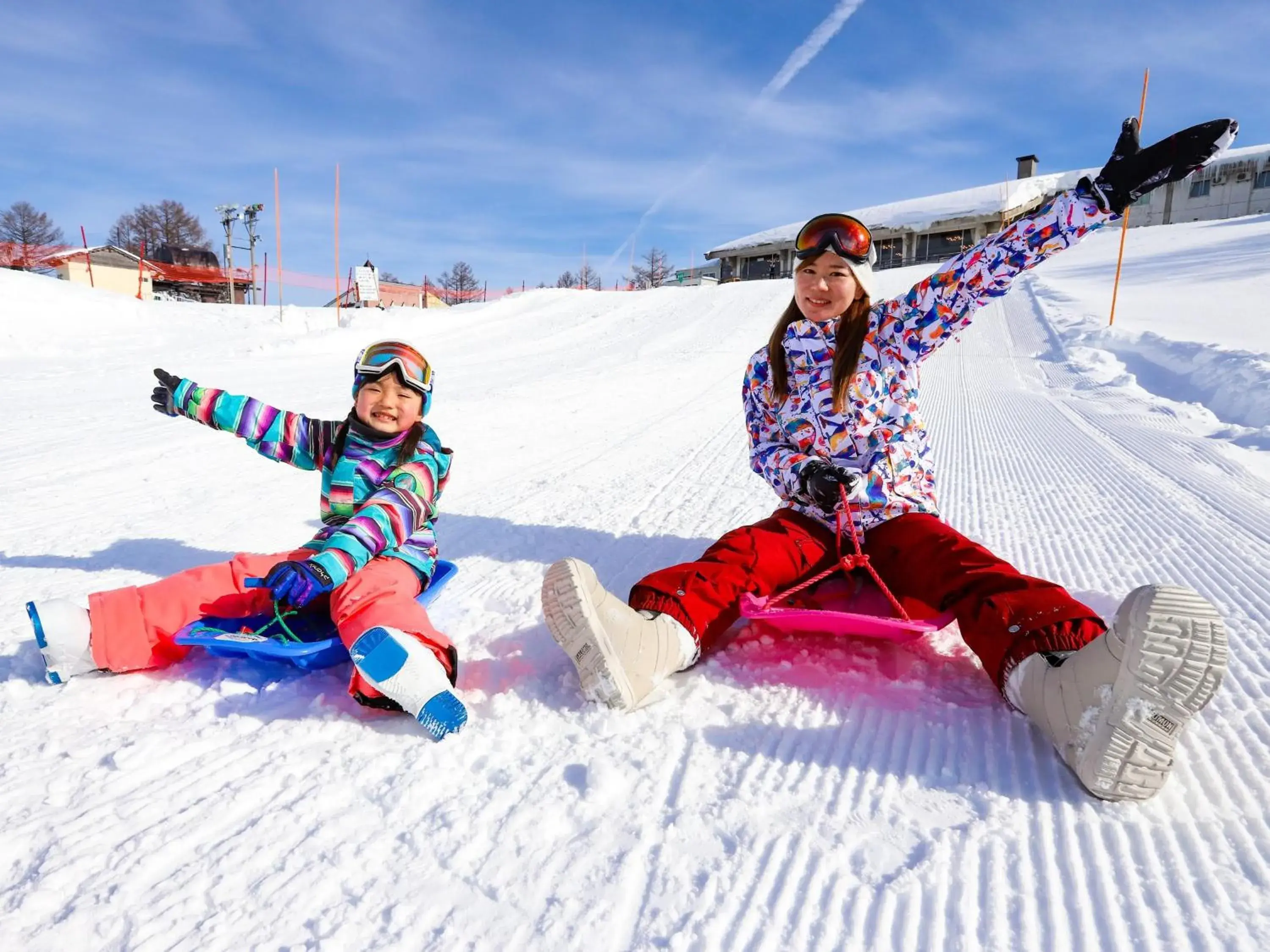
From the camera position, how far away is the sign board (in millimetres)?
18984

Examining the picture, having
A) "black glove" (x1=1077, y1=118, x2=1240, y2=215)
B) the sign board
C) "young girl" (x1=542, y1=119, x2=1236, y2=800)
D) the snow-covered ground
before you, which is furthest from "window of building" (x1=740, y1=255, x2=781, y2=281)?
"black glove" (x1=1077, y1=118, x2=1240, y2=215)

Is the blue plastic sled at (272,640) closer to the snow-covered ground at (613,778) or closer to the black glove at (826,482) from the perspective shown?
the snow-covered ground at (613,778)

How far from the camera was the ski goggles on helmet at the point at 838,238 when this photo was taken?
2371mm

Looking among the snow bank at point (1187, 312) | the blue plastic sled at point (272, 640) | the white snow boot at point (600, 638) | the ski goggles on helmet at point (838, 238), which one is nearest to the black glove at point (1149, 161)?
the ski goggles on helmet at point (838, 238)

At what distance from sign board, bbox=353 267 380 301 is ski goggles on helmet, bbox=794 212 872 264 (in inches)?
725

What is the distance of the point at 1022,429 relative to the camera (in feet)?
16.5

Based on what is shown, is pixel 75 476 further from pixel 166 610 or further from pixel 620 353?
pixel 620 353

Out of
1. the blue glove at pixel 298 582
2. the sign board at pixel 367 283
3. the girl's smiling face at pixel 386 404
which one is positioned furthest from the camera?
the sign board at pixel 367 283

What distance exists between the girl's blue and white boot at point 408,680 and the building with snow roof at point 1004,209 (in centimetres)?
3028

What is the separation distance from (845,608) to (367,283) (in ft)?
62.7

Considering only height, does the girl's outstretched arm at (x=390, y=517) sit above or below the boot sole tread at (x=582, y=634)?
above

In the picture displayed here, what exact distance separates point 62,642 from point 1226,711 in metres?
2.65

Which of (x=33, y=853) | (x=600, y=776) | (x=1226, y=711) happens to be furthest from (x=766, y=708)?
(x=33, y=853)

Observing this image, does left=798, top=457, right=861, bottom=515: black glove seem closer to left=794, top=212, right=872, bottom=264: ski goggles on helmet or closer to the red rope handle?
the red rope handle
